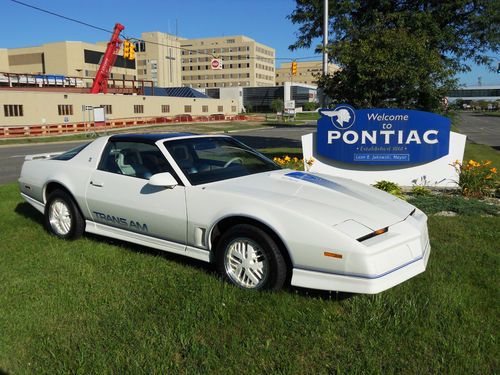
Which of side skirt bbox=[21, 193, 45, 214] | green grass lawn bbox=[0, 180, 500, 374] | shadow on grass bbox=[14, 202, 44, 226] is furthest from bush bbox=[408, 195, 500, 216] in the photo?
shadow on grass bbox=[14, 202, 44, 226]

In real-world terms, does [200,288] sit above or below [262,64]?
below

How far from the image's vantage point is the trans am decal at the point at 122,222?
15.2 ft

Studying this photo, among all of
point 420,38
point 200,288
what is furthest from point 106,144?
point 420,38

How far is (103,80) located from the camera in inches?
1954

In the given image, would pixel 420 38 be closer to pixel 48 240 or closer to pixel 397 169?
pixel 397 169

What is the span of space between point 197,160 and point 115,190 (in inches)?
36.3

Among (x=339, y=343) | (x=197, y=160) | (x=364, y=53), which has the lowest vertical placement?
(x=339, y=343)

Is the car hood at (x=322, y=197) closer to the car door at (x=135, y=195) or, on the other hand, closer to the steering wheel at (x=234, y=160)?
the steering wheel at (x=234, y=160)

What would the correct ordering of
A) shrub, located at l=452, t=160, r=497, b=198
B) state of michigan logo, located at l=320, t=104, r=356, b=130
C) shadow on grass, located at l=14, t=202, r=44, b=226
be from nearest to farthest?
shadow on grass, located at l=14, t=202, r=44, b=226, shrub, located at l=452, t=160, r=497, b=198, state of michigan logo, located at l=320, t=104, r=356, b=130

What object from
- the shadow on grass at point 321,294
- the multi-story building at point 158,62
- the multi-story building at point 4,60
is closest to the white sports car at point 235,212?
the shadow on grass at point 321,294

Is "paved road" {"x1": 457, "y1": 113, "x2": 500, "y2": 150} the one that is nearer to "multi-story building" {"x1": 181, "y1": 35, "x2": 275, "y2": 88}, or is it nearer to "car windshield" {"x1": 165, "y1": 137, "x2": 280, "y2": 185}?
"car windshield" {"x1": 165, "y1": 137, "x2": 280, "y2": 185}

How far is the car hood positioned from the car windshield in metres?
0.19

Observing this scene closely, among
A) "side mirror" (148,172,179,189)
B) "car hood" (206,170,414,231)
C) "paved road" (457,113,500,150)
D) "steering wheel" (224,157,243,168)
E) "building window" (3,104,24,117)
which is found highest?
"building window" (3,104,24,117)

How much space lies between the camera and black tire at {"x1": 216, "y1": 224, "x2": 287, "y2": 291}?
12.0 feet
